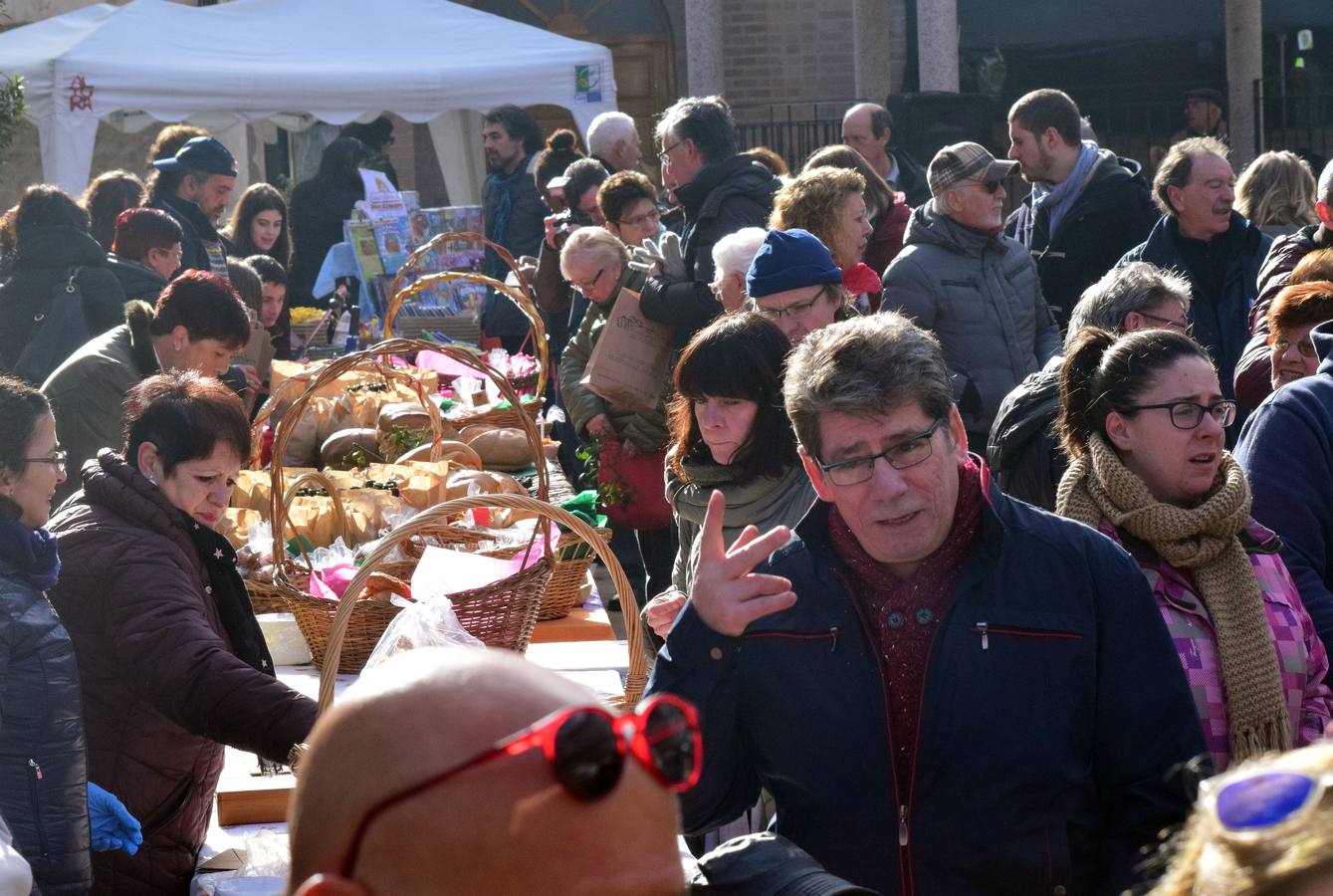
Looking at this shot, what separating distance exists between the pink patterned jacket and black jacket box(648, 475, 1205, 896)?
460 mm

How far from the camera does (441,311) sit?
29.2ft

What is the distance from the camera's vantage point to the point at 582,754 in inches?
36.5

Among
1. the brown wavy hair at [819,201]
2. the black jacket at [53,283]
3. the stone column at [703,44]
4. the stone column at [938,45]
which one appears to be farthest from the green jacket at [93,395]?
the stone column at [703,44]

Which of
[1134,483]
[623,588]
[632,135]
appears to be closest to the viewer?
[1134,483]

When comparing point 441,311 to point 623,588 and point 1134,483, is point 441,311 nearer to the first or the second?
point 623,588

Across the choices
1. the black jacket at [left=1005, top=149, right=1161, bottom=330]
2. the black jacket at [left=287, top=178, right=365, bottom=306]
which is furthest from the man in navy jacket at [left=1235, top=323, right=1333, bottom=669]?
the black jacket at [left=287, top=178, right=365, bottom=306]

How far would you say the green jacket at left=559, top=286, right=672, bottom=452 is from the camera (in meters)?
5.46

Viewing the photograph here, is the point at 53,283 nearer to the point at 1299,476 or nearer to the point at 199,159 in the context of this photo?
the point at 199,159

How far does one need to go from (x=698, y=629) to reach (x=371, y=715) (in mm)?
1246

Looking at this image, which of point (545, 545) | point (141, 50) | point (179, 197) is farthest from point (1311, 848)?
point (141, 50)

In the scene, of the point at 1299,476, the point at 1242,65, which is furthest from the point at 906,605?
the point at 1242,65

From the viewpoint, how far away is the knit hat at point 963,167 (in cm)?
514

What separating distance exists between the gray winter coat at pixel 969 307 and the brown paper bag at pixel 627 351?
2.53 ft

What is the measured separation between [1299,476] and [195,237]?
18.0 ft
